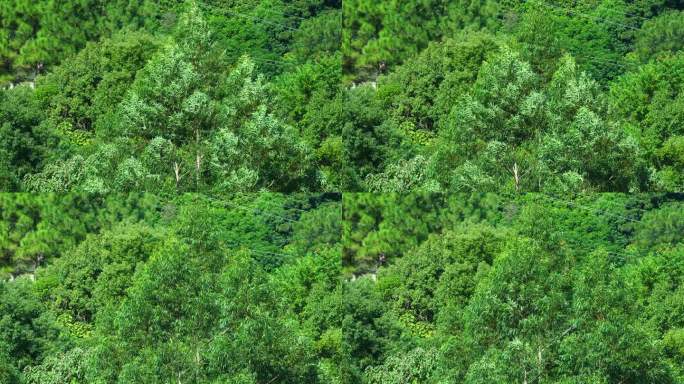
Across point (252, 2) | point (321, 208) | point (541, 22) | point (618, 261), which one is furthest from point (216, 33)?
point (618, 261)

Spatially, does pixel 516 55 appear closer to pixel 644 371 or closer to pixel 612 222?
pixel 612 222

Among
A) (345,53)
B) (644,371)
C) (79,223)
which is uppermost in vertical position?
(345,53)

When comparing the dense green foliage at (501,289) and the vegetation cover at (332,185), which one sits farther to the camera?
the dense green foliage at (501,289)

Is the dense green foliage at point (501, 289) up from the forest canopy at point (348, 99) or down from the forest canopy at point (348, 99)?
down

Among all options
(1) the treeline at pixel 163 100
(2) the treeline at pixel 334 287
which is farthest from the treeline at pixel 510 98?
(1) the treeline at pixel 163 100

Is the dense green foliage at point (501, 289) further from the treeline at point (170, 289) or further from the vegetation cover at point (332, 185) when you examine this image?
the treeline at point (170, 289)

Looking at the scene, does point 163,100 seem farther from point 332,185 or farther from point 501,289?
point 501,289

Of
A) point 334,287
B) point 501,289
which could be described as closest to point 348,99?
point 334,287
